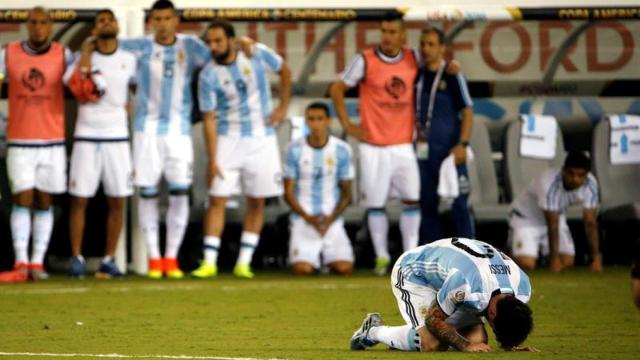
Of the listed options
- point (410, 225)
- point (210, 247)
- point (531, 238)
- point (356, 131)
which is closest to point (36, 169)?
point (210, 247)

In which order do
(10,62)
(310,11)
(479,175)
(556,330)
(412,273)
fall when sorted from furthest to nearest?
(479,175), (310,11), (10,62), (556,330), (412,273)

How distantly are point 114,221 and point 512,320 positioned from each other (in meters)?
7.25

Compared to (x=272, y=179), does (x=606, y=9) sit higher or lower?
higher

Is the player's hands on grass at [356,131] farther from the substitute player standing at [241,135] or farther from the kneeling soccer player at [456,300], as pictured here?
the kneeling soccer player at [456,300]

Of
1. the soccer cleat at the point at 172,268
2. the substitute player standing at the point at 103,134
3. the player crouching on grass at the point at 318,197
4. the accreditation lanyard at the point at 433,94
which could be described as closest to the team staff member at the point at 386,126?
the accreditation lanyard at the point at 433,94

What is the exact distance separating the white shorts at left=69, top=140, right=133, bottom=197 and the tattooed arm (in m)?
6.50

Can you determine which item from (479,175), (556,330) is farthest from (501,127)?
(556,330)

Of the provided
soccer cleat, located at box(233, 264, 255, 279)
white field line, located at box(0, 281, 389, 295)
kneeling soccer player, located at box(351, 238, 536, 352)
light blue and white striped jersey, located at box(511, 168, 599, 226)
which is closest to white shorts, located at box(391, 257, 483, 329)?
kneeling soccer player, located at box(351, 238, 536, 352)

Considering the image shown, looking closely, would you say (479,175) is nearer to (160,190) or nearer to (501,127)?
(501,127)

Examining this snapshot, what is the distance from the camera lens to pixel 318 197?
1465 centimetres

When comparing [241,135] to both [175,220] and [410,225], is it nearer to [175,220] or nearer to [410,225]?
[175,220]

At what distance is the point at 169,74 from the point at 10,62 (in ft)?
4.34

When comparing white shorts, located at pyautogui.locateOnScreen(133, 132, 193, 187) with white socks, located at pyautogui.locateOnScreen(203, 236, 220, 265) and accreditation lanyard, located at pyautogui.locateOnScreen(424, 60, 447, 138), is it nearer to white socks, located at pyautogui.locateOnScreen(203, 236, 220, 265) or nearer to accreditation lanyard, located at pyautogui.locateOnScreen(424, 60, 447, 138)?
white socks, located at pyautogui.locateOnScreen(203, 236, 220, 265)

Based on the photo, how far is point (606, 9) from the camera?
49.9 ft
